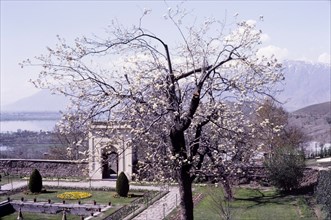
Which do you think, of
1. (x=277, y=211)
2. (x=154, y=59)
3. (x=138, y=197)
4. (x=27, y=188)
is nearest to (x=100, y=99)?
(x=154, y=59)

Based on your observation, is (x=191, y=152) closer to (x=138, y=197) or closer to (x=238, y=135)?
(x=238, y=135)

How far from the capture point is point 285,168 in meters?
26.5

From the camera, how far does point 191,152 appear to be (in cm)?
950

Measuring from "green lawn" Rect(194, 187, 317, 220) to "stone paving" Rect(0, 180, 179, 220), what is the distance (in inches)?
55.1

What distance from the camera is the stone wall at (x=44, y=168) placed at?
34.2 meters

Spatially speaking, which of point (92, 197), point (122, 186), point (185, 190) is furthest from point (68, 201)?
point (185, 190)

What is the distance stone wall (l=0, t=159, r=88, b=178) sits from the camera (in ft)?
112

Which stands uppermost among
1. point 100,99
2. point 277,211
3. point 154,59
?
point 154,59

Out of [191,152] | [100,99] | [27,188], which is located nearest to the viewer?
[100,99]

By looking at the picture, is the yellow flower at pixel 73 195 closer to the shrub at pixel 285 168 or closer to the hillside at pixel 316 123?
the shrub at pixel 285 168

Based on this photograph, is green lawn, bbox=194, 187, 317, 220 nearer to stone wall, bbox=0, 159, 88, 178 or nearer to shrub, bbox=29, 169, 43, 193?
shrub, bbox=29, 169, 43, 193

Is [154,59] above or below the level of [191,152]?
above

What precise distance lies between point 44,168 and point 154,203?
40.6ft

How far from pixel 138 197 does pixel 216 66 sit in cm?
1899
